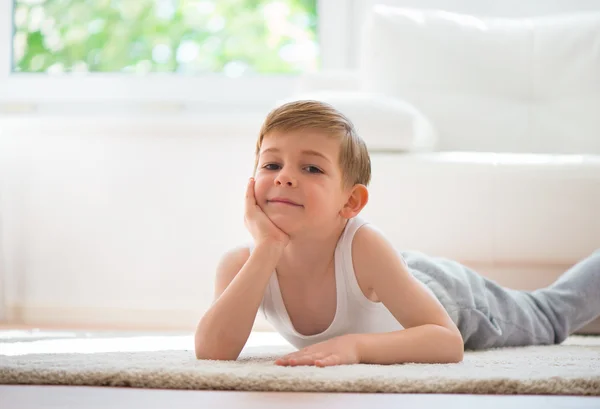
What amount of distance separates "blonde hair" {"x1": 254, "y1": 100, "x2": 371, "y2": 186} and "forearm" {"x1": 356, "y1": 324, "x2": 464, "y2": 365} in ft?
0.82

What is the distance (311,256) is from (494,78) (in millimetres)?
1454

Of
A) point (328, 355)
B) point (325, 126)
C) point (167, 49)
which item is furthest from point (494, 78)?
point (328, 355)

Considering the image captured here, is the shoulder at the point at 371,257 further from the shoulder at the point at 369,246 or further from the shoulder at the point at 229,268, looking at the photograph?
the shoulder at the point at 229,268

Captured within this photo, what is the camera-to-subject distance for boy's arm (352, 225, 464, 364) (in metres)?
1.15

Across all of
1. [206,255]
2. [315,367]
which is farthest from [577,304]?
[206,255]

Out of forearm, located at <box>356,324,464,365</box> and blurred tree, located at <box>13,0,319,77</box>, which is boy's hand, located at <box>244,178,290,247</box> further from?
blurred tree, located at <box>13,0,319,77</box>

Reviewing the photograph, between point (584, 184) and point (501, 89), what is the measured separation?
28.7 inches

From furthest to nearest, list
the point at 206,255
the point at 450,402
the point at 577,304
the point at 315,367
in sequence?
the point at 206,255, the point at 577,304, the point at 315,367, the point at 450,402

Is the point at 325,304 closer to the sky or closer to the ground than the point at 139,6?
closer to the ground

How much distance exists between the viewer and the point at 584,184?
190cm

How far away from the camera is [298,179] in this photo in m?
1.19

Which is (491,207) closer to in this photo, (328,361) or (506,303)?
(506,303)

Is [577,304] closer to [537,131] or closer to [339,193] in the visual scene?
[339,193]

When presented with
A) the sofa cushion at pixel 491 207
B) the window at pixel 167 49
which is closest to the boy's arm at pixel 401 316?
the sofa cushion at pixel 491 207
